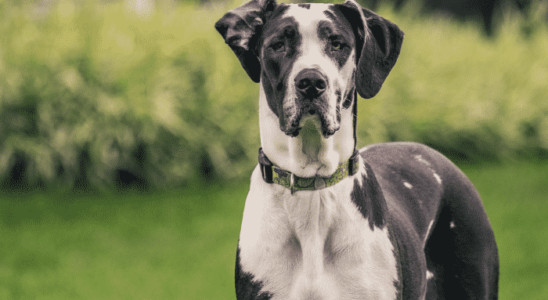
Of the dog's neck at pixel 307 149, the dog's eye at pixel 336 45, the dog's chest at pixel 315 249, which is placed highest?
the dog's eye at pixel 336 45

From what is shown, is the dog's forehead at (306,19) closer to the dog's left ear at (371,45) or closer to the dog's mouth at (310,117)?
the dog's left ear at (371,45)

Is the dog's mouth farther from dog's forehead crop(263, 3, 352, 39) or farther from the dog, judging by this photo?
dog's forehead crop(263, 3, 352, 39)

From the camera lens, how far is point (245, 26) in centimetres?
209

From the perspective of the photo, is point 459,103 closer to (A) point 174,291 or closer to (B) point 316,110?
(A) point 174,291

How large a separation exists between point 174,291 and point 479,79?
276 inches

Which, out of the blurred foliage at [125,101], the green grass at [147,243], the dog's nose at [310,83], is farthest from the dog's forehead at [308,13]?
the blurred foliage at [125,101]

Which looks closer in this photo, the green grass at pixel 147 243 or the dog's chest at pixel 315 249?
the dog's chest at pixel 315 249

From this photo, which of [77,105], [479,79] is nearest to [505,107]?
[479,79]

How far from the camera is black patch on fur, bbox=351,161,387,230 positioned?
2.08m

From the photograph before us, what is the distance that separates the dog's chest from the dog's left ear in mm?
394

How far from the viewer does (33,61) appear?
261 inches

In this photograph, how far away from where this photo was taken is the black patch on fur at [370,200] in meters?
2.08

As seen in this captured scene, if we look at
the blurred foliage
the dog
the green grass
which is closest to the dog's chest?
the dog

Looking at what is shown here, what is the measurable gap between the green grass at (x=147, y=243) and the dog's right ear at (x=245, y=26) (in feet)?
8.23
